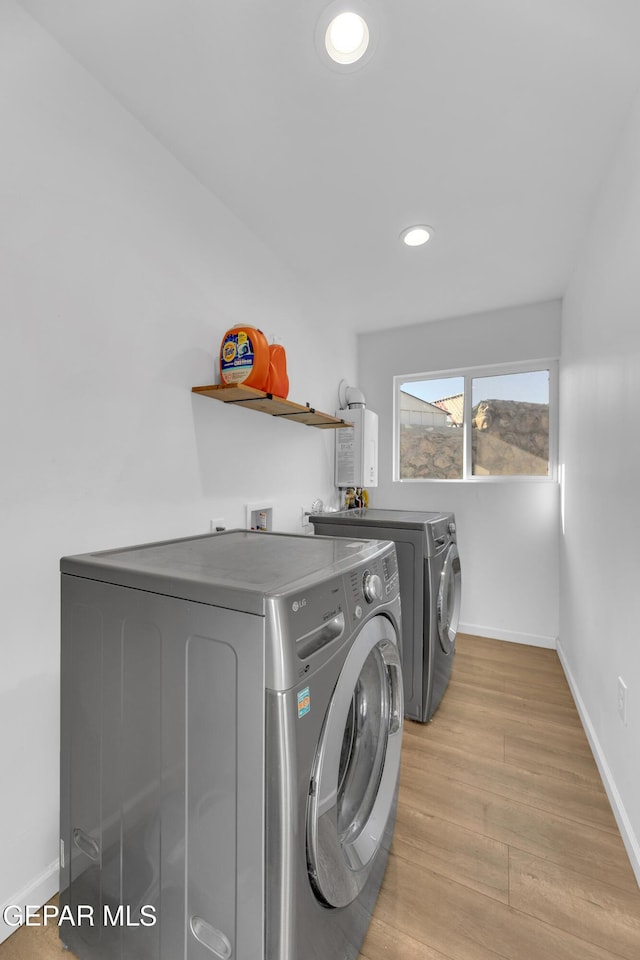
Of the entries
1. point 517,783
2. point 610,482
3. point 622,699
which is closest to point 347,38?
point 610,482

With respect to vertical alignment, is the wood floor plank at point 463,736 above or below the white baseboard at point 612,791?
below

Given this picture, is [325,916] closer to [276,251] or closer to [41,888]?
[41,888]

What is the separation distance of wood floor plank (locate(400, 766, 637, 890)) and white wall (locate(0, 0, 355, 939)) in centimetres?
128

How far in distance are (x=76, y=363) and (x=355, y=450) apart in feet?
6.65

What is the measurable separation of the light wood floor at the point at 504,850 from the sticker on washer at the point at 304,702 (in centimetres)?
87

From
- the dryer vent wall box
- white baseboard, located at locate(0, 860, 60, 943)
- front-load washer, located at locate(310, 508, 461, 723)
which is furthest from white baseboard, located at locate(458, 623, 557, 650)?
white baseboard, located at locate(0, 860, 60, 943)

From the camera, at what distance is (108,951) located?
0.99m

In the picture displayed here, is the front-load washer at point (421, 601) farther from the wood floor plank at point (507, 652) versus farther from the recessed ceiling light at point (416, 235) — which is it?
the recessed ceiling light at point (416, 235)

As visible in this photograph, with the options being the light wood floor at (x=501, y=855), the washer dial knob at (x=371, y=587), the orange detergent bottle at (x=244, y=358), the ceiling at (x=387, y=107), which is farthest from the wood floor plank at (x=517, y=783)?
the ceiling at (x=387, y=107)

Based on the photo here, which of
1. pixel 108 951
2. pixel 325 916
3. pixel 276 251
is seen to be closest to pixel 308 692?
pixel 325 916

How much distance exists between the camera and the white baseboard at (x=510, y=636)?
3019 millimetres

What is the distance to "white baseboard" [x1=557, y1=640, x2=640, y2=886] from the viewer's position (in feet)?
4.34

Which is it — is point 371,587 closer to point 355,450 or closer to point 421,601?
point 421,601

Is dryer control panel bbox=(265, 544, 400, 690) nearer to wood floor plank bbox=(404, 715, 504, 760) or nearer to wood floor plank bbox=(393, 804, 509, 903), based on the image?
wood floor plank bbox=(393, 804, 509, 903)
